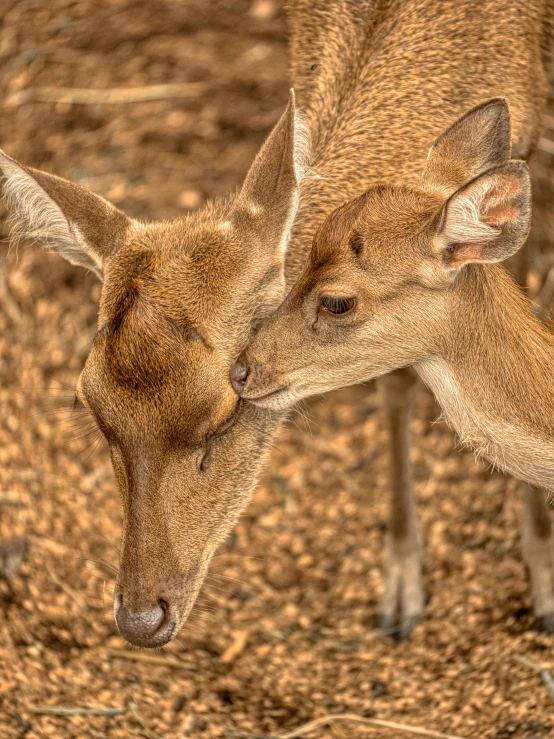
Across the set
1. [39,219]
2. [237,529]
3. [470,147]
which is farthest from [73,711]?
[470,147]

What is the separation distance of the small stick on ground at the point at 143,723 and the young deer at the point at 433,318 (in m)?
1.70

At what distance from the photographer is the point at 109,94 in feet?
23.9

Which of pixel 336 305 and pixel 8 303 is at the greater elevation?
pixel 336 305

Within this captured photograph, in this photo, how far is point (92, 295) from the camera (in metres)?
6.58

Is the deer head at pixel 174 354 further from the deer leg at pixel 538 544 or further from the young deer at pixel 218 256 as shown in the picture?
the deer leg at pixel 538 544

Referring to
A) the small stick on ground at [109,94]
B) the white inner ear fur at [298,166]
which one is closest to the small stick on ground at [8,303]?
the small stick on ground at [109,94]

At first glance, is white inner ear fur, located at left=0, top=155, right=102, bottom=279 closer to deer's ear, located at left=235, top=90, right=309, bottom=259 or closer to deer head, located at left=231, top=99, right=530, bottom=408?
deer's ear, located at left=235, top=90, right=309, bottom=259

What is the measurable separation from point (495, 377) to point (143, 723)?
2211mm

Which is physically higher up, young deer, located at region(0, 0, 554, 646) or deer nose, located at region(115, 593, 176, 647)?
A: young deer, located at region(0, 0, 554, 646)

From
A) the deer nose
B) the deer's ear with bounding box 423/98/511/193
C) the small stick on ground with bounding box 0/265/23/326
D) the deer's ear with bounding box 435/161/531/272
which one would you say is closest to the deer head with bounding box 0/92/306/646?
the deer nose

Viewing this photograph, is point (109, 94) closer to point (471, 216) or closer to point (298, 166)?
point (298, 166)

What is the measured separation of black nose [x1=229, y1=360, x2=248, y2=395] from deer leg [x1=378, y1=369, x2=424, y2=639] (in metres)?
1.60

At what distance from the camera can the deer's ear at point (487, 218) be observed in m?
3.48

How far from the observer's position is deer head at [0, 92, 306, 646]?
3668 mm
